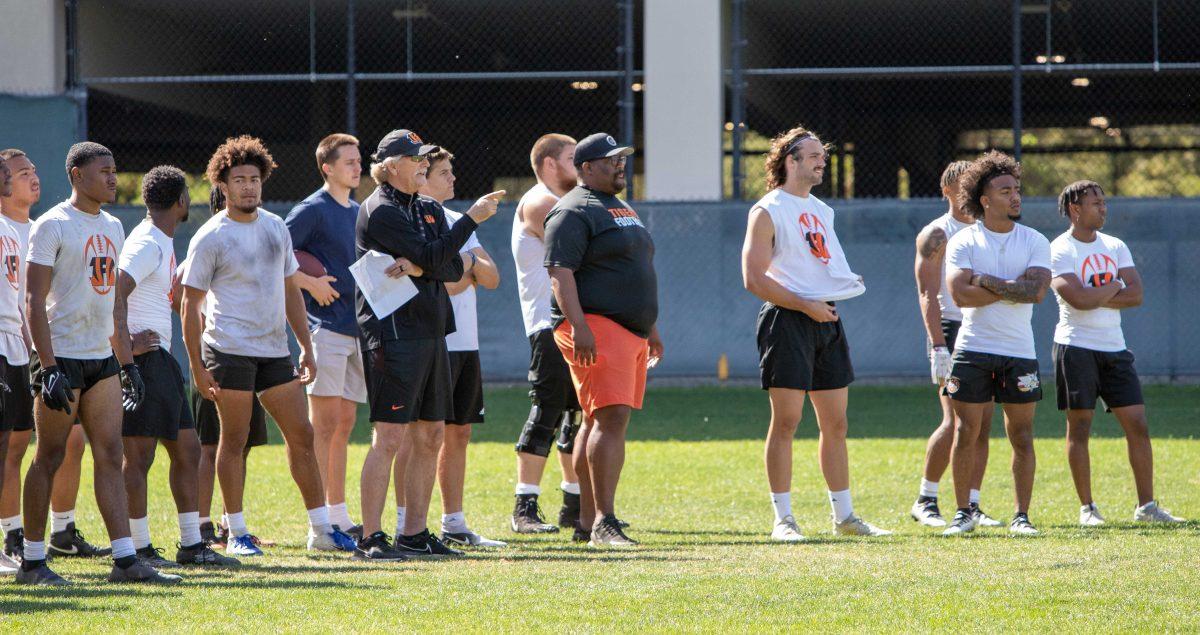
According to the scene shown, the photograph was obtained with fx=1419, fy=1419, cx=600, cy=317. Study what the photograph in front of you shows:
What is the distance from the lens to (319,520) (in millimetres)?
6910

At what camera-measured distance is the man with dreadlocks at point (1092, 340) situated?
25.2 ft

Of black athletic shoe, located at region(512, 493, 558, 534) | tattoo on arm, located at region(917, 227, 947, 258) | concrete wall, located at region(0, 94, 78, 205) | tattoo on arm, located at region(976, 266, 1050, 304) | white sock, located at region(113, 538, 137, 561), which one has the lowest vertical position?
black athletic shoe, located at region(512, 493, 558, 534)

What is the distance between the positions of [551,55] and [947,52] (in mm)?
6629

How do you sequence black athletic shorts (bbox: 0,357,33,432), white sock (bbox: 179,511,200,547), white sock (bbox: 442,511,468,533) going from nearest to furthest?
black athletic shorts (bbox: 0,357,33,432), white sock (bbox: 179,511,200,547), white sock (bbox: 442,511,468,533)

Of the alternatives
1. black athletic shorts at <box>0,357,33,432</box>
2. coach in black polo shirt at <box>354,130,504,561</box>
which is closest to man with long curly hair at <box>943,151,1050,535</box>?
coach in black polo shirt at <box>354,130,504,561</box>

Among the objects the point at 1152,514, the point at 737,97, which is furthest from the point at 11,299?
the point at 737,97

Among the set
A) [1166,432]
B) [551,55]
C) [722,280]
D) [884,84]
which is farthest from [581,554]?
[884,84]

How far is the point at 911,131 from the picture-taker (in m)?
28.2

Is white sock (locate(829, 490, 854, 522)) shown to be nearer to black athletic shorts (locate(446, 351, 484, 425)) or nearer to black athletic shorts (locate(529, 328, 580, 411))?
black athletic shorts (locate(529, 328, 580, 411))

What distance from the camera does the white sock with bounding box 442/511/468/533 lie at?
725cm

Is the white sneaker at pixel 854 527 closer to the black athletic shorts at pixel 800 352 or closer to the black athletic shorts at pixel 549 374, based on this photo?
the black athletic shorts at pixel 800 352

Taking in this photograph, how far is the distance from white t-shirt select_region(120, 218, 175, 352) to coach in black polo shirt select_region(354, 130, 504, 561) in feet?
3.20

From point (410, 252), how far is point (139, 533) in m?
1.75

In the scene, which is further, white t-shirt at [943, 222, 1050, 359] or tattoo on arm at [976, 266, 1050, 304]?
white t-shirt at [943, 222, 1050, 359]
